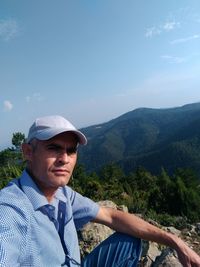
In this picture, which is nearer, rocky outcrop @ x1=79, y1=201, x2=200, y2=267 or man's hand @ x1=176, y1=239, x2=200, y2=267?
man's hand @ x1=176, y1=239, x2=200, y2=267

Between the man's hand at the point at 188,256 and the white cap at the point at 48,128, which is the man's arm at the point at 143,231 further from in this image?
the white cap at the point at 48,128

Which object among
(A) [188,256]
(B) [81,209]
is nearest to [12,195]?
(B) [81,209]

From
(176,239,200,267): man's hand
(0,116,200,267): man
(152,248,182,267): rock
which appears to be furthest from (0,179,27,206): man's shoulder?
(152,248,182,267): rock

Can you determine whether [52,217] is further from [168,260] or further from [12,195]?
[168,260]

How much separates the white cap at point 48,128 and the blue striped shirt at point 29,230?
13.4 inches

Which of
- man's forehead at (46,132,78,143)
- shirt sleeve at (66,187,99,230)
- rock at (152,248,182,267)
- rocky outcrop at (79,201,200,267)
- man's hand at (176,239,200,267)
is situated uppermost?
man's forehead at (46,132,78,143)

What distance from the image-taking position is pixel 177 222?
1098 cm

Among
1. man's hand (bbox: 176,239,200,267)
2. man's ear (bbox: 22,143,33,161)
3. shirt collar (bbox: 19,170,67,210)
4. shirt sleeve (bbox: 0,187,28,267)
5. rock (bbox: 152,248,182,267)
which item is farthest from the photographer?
rock (bbox: 152,248,182,267)

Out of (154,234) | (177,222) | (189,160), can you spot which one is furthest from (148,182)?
(189,160)

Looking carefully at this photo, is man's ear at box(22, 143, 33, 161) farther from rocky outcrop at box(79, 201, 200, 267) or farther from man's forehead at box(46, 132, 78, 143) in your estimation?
rocky outcrop at box(79, 201, 200, 267)

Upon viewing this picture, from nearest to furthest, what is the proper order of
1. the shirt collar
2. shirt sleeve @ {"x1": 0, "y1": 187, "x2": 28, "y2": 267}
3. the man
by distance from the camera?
1. shirt sleeve @ {"x1": 0, "y1": 187, "x2": 28, "y2": 267}
2. the man
3. the shirt collar

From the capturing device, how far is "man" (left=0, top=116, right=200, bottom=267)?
2.31m

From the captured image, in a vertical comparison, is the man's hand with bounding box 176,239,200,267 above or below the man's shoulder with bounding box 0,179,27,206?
below

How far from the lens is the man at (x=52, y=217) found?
231 centimetres
